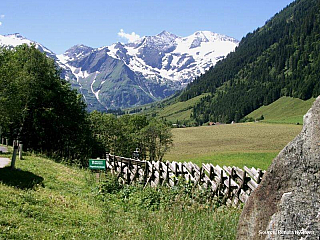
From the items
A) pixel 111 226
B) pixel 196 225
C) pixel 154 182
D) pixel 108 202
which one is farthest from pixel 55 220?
pixel 154 182

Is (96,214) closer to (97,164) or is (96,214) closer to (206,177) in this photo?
(206,177)

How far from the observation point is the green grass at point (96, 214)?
275 inches

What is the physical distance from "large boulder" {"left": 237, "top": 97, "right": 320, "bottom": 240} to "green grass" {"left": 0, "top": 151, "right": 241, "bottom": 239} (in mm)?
2049

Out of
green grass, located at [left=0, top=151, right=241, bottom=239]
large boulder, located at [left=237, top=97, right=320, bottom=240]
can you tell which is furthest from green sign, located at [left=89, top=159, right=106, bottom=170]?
large boulder, located at [left=237, top=97, right=320, bottom=240]

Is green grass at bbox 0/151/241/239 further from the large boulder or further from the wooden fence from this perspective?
the large boulder

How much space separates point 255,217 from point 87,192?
10.6 metres

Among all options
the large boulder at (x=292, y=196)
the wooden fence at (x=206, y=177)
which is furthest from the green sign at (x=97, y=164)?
the large boulder at (x=292, y=196)

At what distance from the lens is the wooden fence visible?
11016 mm

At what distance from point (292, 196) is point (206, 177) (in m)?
8.14

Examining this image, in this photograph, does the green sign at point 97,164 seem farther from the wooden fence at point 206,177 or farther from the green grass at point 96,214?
the wooden fence at point 206,177

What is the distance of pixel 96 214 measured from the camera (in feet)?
33.9

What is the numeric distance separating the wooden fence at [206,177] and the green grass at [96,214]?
1210mm

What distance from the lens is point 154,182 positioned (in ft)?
48.3

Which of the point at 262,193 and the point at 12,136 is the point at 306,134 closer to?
the point at 262,193
